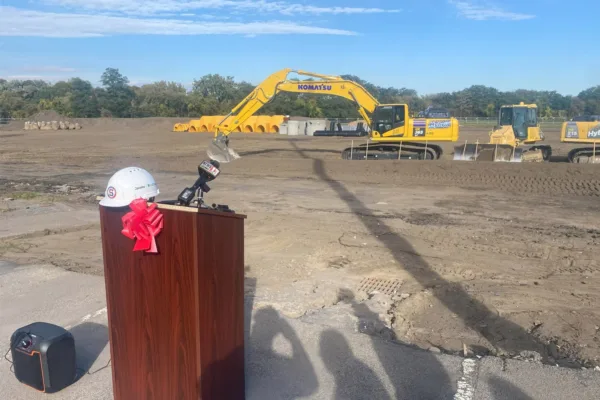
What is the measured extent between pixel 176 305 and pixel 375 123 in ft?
66.2

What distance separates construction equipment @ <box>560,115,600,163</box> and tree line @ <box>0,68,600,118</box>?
50946 millimetres

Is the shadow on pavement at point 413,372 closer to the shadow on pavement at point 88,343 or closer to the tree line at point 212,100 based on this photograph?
the shadow on pavement at point 88,343

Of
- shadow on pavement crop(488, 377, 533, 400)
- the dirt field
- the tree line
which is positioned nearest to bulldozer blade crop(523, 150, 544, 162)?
the dirt field

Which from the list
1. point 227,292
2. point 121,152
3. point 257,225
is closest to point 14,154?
point 121,152

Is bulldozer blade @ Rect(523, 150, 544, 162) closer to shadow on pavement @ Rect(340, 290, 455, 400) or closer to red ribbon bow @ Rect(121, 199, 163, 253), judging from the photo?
shadow on pavement @ Rect(340, 290, 455, 400)

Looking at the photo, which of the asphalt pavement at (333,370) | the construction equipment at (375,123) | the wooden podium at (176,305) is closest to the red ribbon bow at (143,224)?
the wooden podium at (176,305)

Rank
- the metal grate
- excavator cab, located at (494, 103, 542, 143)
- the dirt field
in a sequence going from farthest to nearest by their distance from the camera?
excavator cab, located at (494, 103, 542, 143)
the metal grate
the dirt field

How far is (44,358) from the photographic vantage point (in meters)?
3.93

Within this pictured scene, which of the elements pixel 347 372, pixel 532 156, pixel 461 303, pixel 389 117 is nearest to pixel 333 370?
pixel 347 372

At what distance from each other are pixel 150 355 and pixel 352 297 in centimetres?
A: 341

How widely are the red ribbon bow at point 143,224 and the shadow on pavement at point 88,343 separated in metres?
1.77

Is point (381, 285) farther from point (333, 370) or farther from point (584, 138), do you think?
point (584, 138)

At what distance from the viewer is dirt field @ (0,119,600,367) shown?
5.71 meters

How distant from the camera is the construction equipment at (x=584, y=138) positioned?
2152 centimetres
